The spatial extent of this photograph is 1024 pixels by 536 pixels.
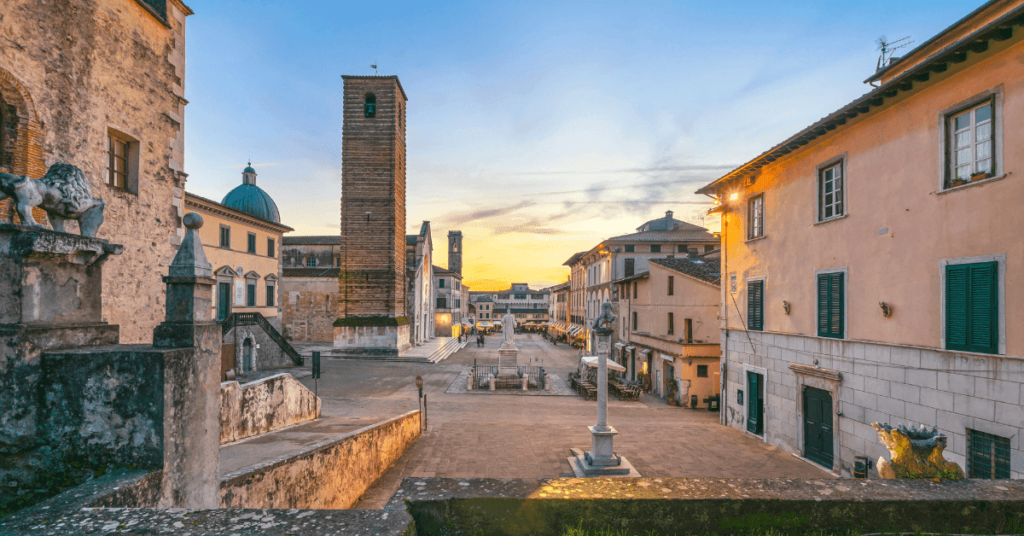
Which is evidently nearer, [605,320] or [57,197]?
[57,197]

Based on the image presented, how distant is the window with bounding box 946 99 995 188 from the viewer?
26.9 ft

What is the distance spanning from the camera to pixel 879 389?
10273 mm

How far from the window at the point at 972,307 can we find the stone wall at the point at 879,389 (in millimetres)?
236

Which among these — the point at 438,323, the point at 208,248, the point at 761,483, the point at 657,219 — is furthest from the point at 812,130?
the point at 438,323

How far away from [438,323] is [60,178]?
6189 cm

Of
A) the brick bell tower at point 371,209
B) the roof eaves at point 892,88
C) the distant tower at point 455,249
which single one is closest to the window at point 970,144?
the roof eaves at point 892,88

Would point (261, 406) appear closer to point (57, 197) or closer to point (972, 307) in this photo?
point (57, 197)

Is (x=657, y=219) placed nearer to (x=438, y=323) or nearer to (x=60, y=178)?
(x=438, y=323)

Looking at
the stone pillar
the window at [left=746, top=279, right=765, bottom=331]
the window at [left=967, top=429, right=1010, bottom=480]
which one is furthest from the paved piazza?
the window at [left=746, top=279, right=765, bottom=331]

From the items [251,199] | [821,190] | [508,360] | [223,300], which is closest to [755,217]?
[821,190]

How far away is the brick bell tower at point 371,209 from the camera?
35969 millimetres

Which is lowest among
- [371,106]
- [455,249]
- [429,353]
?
[429,353]

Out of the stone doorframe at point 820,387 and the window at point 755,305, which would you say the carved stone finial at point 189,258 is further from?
the window at point 755,305

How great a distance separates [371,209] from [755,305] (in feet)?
96.5
